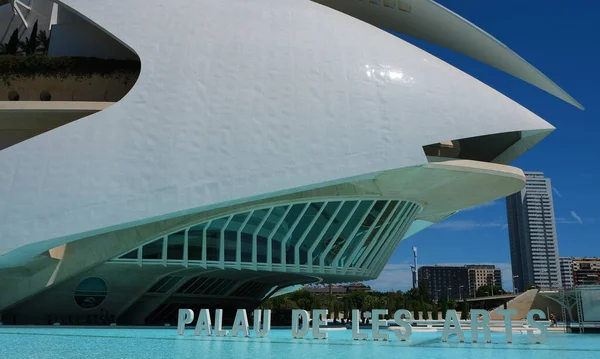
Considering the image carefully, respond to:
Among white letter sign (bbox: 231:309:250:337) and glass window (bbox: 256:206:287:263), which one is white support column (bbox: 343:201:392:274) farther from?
white letter sign (bbox: 231:309:250:337)

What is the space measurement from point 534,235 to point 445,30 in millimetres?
138803

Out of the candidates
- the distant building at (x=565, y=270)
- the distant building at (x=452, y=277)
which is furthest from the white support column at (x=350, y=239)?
the distant building at (x=565, y=270)

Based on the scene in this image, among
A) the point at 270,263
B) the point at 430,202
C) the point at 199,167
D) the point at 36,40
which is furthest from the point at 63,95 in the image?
the point at 430,202

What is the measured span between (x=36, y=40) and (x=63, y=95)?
4194mm

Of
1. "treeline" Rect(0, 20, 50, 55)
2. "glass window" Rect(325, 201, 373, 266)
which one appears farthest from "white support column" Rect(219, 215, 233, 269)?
"treeline" Rect(0, 20, 50, 55)

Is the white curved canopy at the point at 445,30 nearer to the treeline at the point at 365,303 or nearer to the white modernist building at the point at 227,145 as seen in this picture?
the white modernist building at the point at 227,145

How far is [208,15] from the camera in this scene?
20.6 meters

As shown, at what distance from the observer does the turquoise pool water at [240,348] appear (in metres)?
11.4

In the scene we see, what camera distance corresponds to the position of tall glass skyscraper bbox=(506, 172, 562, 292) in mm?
145750

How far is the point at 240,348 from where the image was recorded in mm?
12617

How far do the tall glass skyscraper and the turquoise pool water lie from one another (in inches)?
5460

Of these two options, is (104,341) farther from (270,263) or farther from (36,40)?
(36,40)

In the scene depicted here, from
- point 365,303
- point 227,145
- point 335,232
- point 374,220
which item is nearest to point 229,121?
point 227,145

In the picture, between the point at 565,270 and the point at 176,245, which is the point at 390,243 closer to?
the point at 176,245
